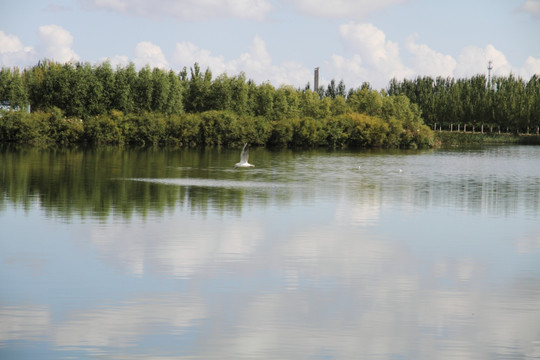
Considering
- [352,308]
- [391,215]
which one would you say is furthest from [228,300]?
[391,215]

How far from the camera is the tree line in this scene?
91188 mm

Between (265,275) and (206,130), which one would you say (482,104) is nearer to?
(206,130)

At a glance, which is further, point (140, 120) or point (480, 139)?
Result: point (480, 139)

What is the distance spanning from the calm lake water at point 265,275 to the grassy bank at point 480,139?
58051 millimetres

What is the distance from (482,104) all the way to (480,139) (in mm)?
10834

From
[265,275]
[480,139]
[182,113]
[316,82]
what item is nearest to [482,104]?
[480,139]

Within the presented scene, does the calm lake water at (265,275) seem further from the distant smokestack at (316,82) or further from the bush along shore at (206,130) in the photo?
the distant smokestack at (316,82)

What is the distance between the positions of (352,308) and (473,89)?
315 feet

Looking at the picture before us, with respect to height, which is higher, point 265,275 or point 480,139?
point 480,139

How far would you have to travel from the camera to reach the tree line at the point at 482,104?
91.2 meters

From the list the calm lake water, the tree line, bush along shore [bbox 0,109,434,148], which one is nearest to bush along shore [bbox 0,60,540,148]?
bush along shore [bbox 0,109,434,148]

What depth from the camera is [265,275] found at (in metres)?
11.0

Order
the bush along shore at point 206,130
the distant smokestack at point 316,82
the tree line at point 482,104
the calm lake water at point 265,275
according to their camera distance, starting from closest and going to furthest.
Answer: the calm lake water at point 265,275
the bush along shore at point 206,130
the tree line at point 482,104
the distant smokestack at point 316,82

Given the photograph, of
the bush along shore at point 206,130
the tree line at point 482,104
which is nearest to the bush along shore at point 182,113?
the bush along shore at point 206,130
